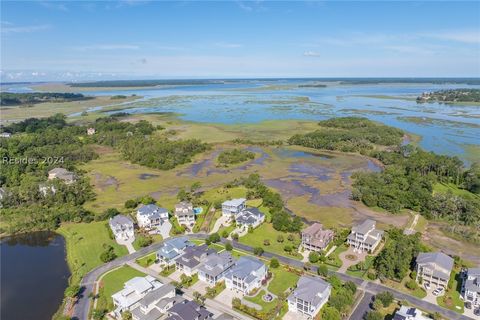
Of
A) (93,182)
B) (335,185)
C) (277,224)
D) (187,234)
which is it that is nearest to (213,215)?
(187,234)

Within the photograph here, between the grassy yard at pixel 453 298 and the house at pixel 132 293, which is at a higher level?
the house at pixel 132 293

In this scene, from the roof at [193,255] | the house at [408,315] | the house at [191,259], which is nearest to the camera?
the house at [408,315]

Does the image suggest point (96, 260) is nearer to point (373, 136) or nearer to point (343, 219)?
point (343, 219)

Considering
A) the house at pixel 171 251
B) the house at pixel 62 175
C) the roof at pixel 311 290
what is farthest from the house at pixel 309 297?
the house at pixel 62 175

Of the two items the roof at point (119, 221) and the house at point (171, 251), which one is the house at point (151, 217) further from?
the house at point (171, 251)

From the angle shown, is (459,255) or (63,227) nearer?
(459,255)

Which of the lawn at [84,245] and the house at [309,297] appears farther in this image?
the lawn at [84,245]

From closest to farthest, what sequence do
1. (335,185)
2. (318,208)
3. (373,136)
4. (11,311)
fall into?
1. (11,311)
2. (318,208)
3. (335,185)
4. (373,136)

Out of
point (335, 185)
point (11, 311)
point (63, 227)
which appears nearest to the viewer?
point (11, 311)
